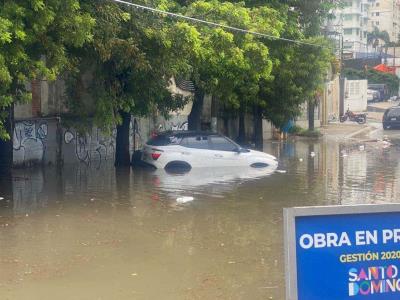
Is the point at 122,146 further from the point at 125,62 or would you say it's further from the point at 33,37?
the point at 33,37

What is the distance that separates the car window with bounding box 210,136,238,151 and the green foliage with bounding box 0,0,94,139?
7.55 meters

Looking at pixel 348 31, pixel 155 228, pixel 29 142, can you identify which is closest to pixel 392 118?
pixel 29 142

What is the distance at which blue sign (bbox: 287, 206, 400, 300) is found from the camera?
4.52 m

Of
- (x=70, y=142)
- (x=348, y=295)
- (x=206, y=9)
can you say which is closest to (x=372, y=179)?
(x=206, y=9)

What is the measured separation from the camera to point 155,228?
11.3m

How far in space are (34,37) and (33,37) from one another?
2.2 inches

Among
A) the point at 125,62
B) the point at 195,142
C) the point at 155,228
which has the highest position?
the point at 125,62

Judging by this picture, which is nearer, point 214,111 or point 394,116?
point 214,111

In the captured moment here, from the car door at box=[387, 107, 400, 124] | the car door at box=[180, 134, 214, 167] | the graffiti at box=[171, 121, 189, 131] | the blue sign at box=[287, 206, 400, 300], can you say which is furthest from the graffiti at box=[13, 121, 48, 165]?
the car door at box=[387, 107, 400, 124]

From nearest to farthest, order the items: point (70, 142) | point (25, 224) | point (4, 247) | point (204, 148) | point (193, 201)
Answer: point (4, 247)
point (25, 224)
point (193, 201)
point (204, 148)
point (70, 142)

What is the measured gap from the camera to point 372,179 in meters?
19.2

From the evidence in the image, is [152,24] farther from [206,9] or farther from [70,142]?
[70,142]

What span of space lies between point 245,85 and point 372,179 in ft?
28.4

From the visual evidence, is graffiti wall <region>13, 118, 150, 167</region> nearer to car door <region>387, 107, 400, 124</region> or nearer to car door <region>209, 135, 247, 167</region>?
car door <region>209, 135, 247, 167</region>
